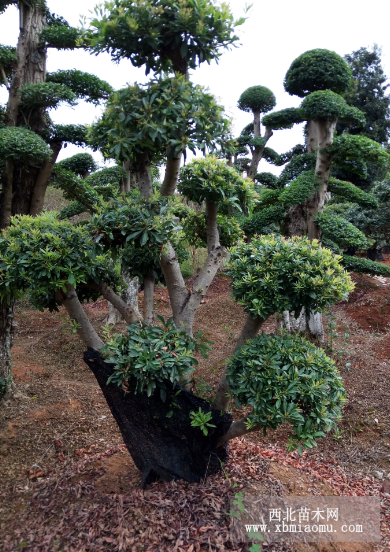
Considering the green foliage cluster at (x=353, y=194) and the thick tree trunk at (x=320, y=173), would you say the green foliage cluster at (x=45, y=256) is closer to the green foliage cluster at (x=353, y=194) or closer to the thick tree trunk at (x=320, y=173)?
the thick tree trunk at (x=320, y=173)

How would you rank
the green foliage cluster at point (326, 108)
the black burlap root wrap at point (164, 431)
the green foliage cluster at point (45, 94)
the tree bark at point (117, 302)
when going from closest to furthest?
the black burlap root wrap at point (164, 431)
the tree bark at point (117, 302)
the green foliage cluster at point (45, 94)
the green foliage cluster at point (326, 108)

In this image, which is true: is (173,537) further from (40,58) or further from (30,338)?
(30,338)

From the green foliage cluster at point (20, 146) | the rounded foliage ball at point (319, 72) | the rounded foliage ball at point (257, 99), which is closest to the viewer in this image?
the green foliage cluster at point (20, 146)

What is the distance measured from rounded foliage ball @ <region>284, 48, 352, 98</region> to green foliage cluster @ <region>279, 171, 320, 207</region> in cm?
143

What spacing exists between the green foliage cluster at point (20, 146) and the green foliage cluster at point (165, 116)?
5.05 ft

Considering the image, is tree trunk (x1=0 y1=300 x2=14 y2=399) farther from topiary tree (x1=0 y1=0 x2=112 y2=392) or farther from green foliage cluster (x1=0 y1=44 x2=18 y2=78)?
green foliage cluster (x1=0 y1=44 x2=18 y2=78)

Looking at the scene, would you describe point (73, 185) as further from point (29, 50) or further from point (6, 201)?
point (29, 50)

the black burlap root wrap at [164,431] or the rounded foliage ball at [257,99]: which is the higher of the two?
the rounded foliage ball at [257,99]

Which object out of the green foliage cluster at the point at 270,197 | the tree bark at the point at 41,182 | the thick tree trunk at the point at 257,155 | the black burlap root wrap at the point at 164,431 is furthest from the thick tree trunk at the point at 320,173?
the thick tree trunk at the point at 257,155

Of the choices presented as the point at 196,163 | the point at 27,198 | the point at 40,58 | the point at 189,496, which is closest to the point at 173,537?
the point at 189,496

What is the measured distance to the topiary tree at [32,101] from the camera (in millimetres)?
4113

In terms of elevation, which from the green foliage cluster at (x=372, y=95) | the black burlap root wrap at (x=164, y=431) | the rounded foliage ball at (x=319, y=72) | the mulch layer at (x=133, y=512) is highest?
the green foliage cluster at (x=372, y=95)

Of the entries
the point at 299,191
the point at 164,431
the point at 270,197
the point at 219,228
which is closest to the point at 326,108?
the point at 299,191

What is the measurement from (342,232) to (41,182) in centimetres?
386
